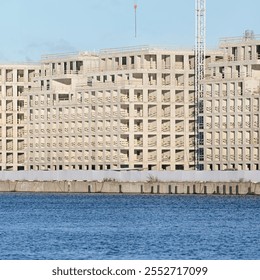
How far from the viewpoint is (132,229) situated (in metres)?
120

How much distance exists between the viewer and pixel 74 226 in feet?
409

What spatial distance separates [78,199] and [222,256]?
10169 cm

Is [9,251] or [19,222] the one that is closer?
[9,251]

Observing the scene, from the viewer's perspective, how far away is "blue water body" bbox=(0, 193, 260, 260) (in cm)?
9675

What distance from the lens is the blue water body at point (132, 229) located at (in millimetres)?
96750
